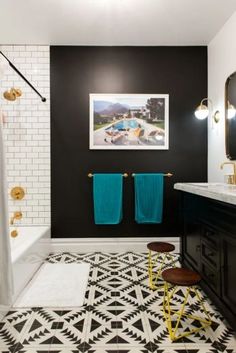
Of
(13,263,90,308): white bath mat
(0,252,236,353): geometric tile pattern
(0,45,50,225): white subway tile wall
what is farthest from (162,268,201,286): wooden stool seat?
(0,45,50,225): white subway tile wall

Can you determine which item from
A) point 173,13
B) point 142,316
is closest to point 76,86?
point 173,13

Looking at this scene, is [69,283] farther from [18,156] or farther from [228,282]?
[18,156]

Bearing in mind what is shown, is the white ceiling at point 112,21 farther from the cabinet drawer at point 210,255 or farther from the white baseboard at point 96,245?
the white baseboard at point 96,245

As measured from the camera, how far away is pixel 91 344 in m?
1.68

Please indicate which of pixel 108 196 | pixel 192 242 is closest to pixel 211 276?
pixel 192 242

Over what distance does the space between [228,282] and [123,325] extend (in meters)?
0.78

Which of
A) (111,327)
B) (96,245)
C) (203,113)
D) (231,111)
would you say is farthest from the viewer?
(96,245)

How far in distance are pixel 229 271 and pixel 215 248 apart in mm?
226

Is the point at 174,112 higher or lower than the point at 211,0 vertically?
lower

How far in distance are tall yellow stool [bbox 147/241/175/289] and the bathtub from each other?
3.87 ft

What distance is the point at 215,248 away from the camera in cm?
193

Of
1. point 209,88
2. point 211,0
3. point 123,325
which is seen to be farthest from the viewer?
point 209,88

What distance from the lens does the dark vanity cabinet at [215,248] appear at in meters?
1.69

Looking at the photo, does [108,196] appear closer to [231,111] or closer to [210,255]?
[210,255]
